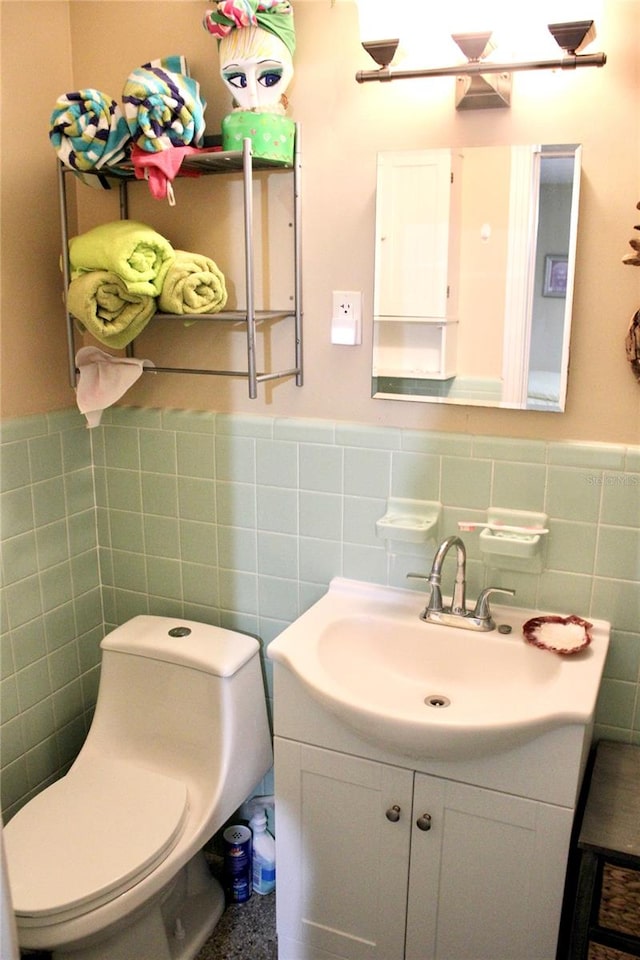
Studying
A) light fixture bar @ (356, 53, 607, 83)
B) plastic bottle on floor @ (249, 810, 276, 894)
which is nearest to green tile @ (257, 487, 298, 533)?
plastic bottle on floor @ (249, 810, 276, 894)

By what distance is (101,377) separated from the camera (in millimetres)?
1772

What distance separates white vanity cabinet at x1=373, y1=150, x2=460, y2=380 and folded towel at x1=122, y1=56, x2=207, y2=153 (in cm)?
38

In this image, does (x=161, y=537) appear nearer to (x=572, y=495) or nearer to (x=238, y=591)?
(x=238, y=591)

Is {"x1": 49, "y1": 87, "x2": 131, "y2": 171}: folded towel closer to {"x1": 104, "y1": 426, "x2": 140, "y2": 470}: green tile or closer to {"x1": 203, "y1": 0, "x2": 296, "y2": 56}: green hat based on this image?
{"x1": 203, "y1": 0, "x2": 296, "y2": 56}: green hat

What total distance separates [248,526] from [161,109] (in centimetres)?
90

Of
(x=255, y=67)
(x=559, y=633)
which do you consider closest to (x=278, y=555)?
(x=559, y=633)

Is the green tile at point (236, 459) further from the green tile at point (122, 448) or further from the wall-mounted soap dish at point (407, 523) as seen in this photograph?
the wall-mounted soap dish at point (407, 523)

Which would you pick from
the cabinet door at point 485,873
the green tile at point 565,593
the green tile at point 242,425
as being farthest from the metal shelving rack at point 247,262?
the cabinet door at point 485,873

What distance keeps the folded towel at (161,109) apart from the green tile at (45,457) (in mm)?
702

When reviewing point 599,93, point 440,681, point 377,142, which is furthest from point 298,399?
point 599,93

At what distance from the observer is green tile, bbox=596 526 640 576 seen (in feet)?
4.81

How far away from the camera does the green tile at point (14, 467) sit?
1.71 meters

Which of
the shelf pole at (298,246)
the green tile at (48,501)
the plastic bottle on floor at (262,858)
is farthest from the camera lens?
the plastic bottle on floor at (262,858)

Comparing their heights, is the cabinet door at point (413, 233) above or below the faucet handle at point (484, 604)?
above
